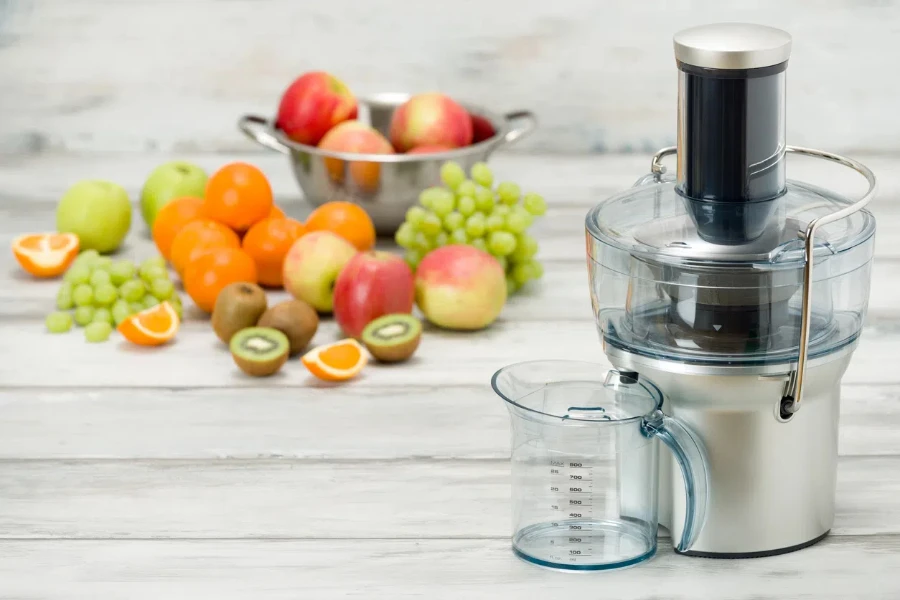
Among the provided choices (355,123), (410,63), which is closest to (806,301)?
(355,123)

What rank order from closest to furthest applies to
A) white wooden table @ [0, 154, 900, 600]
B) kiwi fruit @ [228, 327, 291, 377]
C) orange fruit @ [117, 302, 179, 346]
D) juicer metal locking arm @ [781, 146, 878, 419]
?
juicer metal locking arm @ [781, 146, 878, 419] < white wooden table @ [0, 154, 900, 600] < kiwi fruit @ [228, 327, 291, 377] < orange fruit @ [117, 302, 179, 346]

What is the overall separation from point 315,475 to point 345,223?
1.89 ft

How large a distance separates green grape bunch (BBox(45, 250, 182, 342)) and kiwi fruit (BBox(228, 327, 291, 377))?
0.64ft

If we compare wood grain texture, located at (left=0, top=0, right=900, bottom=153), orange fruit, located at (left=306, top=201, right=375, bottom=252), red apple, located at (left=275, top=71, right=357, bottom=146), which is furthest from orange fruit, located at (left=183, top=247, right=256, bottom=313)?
wood grain texture, located at (left=0, top=0, right=900, bottom=153)

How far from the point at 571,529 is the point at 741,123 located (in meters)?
0.38

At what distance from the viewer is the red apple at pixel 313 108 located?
1978 mm

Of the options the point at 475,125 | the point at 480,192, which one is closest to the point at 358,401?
the point at 480,192

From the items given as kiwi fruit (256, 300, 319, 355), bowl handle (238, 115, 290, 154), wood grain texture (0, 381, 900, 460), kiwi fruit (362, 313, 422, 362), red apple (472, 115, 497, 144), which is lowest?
wood grain texture (0, 381, 900, 460)

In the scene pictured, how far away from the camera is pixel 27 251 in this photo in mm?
1812

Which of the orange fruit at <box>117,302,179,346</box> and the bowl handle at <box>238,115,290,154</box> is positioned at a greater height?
the bowl handle at <box>238,115,290,154</box>

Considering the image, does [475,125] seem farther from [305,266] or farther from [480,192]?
[305,266]

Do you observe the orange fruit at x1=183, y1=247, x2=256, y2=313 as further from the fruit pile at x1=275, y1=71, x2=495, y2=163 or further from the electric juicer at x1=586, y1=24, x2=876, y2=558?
the electric juicer at x1=586, y1=24, x2=876, y2=558

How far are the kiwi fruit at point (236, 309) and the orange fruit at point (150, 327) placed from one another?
0.24 ft

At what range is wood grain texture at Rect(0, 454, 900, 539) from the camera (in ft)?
3.76
